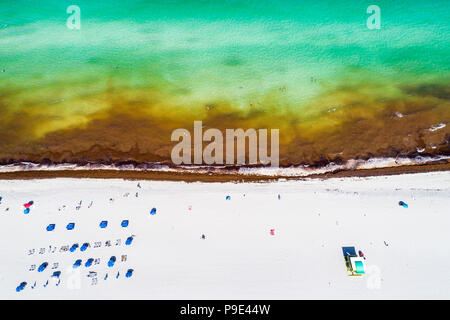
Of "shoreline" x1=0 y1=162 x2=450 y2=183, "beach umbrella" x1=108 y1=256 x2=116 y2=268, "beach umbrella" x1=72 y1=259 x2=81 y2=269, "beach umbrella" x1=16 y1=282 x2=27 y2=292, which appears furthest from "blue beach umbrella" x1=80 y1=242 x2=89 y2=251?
"shoreline" x1=0 y1=162 x2=450 y2=183

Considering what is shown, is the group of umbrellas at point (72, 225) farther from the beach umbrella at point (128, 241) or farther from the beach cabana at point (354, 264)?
the beach cabana at point (354, 264)

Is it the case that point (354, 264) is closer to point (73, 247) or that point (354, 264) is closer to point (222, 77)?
point (73, 247)

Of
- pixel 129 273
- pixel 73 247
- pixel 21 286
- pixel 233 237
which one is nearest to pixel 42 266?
pixel 21 286

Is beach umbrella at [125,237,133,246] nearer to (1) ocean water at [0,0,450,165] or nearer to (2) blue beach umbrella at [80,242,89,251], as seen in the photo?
(2) blue beach umbrella at [80,242,89,251]

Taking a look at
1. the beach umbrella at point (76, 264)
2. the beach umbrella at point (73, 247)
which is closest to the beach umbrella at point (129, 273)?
the beach umbrella at point (76, 264)
